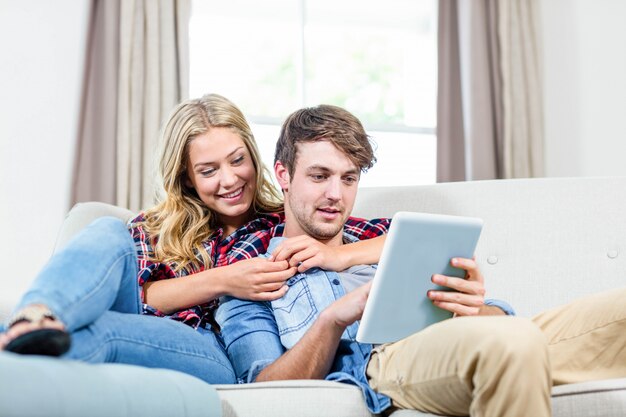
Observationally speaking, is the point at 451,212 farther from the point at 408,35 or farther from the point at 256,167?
the point at 408,35

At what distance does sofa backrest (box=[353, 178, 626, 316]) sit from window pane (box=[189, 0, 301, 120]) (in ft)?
6.62

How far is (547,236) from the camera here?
2084 millimetres

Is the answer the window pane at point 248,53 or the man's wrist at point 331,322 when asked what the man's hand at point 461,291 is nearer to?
the man's wrist at point 331,322

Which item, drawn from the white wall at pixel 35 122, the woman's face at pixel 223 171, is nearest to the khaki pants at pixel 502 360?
the woman's face at pixel 223 171

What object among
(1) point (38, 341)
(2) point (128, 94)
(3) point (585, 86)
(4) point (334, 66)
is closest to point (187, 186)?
(1) point (38, 341)

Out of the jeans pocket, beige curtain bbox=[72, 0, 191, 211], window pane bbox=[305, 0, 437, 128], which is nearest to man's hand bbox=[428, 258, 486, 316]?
the jeans pocket

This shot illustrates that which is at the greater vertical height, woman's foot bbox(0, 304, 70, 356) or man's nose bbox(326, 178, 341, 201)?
man's nose bbox(326, 178, 341, 201)

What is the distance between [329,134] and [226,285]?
0.45m

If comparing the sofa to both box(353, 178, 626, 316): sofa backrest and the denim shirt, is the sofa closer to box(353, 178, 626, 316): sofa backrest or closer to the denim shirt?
box(353, 178, 626, 316): sofa backrest

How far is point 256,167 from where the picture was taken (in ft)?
7.11

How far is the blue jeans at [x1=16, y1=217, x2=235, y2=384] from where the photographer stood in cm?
114

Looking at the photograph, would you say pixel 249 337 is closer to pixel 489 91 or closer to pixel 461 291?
pixel 461 291

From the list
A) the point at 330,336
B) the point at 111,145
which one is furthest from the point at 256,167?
the point at 111,145

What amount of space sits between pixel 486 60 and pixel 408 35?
1.56 feet
